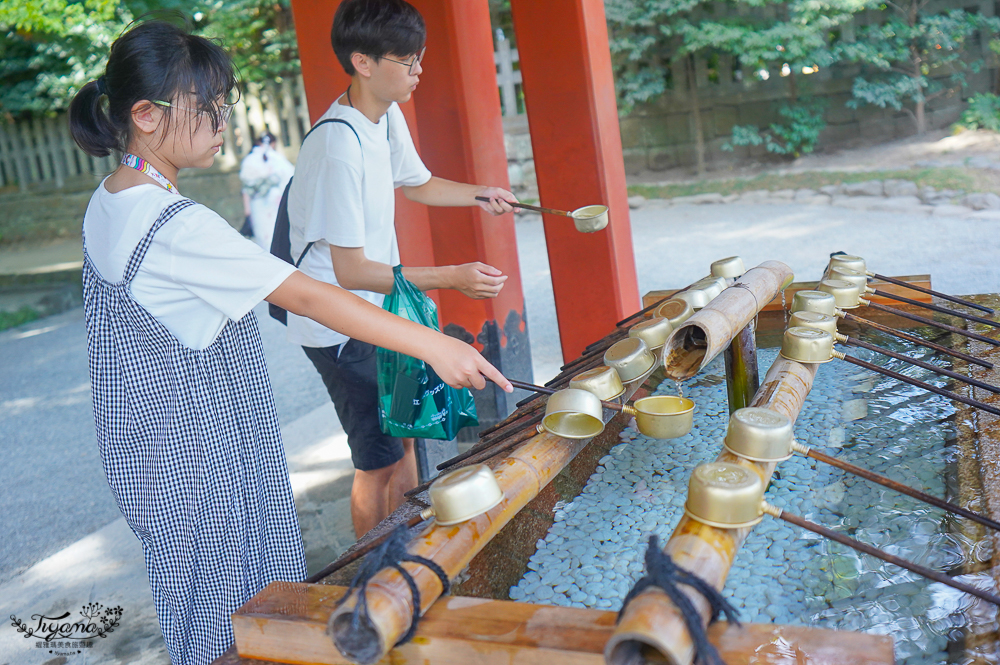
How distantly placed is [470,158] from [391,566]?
2.54 meters

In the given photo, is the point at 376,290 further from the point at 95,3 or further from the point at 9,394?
the point at 95,3

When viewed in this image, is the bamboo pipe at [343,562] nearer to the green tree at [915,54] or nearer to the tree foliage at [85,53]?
the tree foliage at [85,53]

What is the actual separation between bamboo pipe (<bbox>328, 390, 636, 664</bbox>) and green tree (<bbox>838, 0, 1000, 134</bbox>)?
35.4ft

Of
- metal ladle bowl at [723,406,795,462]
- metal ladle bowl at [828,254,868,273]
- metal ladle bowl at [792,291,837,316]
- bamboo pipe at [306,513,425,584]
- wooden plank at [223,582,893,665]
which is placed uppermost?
metal ladle bowl at [828,254,868,273]

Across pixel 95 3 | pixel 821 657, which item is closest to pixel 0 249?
pixel 95 3

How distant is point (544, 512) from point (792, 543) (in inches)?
20.0

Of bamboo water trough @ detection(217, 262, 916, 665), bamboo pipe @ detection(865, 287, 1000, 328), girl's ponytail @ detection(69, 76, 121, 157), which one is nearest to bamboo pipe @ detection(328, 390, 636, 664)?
bamboo water trough @ detection(217, 262, 916, 665)

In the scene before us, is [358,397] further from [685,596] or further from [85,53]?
[85,53]

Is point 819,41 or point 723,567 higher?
point 819,41

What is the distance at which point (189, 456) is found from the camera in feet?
5.01

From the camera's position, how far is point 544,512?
168 centimetres

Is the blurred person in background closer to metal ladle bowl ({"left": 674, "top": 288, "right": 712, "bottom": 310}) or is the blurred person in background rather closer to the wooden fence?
the wooden fence

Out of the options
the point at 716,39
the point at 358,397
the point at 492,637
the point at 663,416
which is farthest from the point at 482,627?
the point at 716,39

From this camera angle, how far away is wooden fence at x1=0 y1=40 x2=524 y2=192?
12.1 metres
